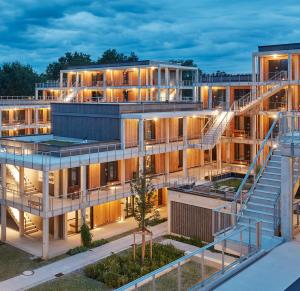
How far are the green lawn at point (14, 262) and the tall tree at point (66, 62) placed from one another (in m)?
83.7

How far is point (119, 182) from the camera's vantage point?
34344mm

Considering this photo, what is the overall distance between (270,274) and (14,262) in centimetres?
1821

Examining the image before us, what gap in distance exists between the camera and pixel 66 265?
83.0ft

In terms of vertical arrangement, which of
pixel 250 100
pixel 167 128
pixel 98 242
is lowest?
pixel 98 242

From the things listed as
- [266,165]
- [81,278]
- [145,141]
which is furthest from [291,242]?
[145,141]

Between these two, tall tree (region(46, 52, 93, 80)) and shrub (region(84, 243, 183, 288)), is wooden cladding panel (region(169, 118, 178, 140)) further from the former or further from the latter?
tall tree (region(46, 52, 93, 80))

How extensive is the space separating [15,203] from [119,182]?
8562 millimetres

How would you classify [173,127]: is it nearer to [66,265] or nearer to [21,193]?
[21,193]

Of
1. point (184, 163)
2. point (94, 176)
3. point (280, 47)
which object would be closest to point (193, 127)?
point (184, 163)

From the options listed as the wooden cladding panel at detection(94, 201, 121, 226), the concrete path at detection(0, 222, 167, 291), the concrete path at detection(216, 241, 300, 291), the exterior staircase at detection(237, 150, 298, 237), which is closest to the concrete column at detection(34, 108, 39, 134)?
the wooden cladding panel at detection(94, 201, 121, 226)

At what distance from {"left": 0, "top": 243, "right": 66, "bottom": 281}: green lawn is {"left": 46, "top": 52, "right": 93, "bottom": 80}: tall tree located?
8370 cm

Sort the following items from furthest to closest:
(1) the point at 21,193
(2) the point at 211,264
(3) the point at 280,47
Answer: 1. (3) the point at 280,47
2. (1) the point at 21,193
3. (2) the point at 211,264

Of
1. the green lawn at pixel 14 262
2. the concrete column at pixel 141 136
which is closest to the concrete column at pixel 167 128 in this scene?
the concrete column at pixel 141 136

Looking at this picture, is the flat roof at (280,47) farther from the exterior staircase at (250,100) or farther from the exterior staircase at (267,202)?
the exterior staircase at (267,202)
